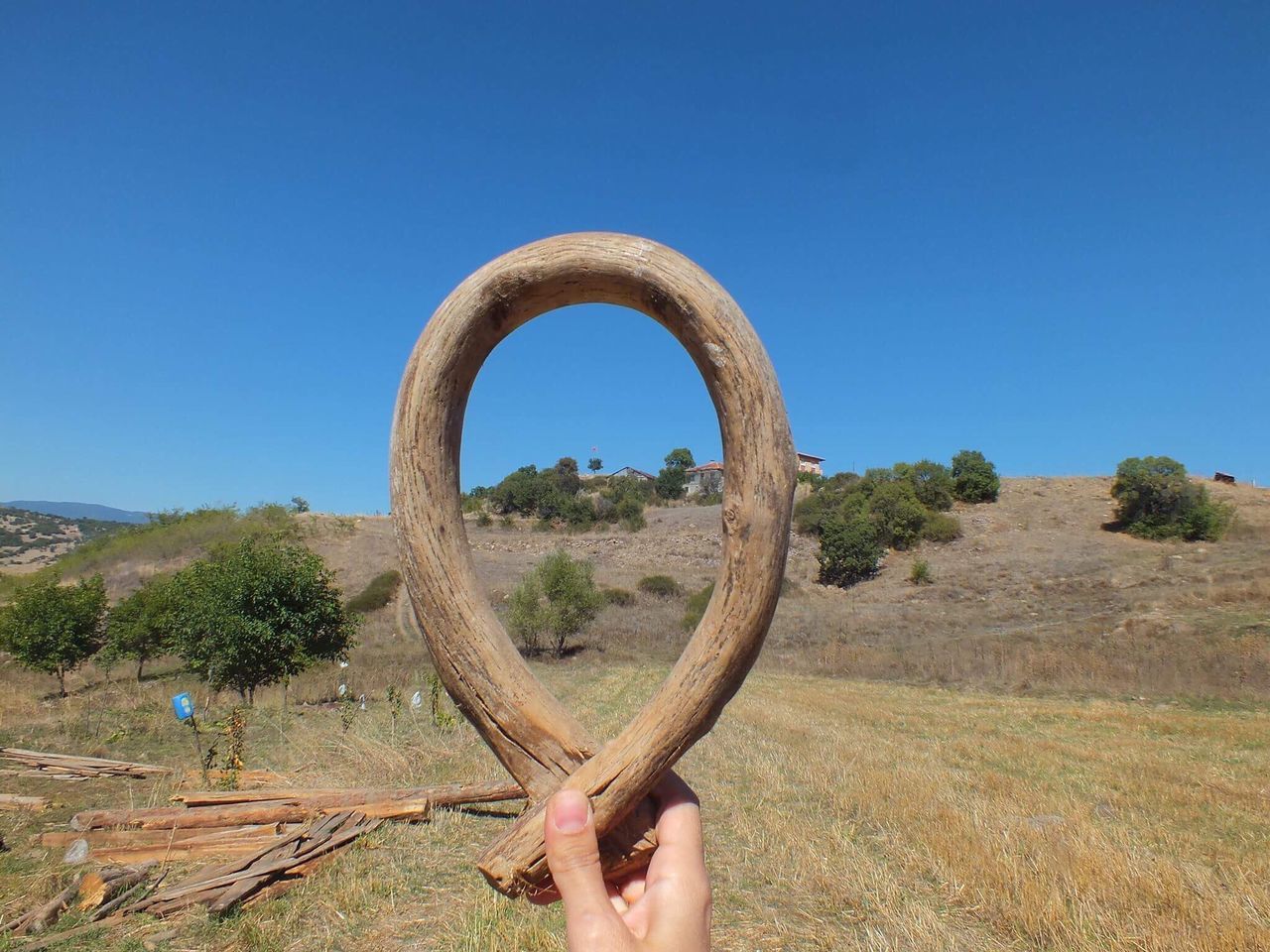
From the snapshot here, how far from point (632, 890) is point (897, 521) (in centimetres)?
5302

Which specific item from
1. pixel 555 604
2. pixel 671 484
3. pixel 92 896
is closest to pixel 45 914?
pixel 92 896

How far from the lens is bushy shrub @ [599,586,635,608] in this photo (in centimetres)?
4056

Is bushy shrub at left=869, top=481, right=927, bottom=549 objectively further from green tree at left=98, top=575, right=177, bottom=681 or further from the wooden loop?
the wooden loop

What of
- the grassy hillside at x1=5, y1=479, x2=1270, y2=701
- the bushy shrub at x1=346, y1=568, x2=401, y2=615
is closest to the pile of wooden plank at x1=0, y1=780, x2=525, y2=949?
the grassy hillside at x1=5, y1=479, x2=1270, y2=701

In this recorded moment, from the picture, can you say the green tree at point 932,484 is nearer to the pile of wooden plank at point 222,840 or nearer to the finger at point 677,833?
the pile of wooden plank at point 222,840

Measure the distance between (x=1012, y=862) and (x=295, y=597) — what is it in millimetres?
17947

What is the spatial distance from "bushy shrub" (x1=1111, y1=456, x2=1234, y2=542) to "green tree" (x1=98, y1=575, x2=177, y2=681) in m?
53.8

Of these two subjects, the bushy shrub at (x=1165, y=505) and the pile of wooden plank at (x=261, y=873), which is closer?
the pile of wooden plank at (x=261, y=873)

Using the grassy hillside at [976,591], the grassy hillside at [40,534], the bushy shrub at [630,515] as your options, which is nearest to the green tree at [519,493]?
the grassy hillside at [976,591]

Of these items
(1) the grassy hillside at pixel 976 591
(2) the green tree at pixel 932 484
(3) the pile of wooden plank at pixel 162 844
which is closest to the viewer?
(3) the pile of wooden plank at pixel 162 844

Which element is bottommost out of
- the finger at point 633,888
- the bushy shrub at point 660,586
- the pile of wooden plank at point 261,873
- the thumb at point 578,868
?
the pile of wooden plank at point 261,873

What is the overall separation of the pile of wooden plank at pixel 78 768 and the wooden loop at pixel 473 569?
12.6 metres

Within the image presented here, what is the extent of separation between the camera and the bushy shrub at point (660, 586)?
4231cm

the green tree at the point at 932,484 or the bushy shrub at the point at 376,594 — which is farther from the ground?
the green tree at the point at 932,484
